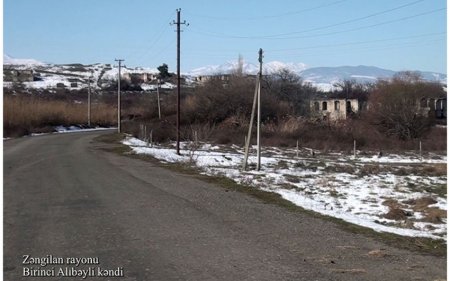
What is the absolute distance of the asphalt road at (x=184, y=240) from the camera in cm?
608

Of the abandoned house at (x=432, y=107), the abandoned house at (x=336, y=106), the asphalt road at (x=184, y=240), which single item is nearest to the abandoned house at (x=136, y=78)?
the abandoned house at (x=336, y=106)

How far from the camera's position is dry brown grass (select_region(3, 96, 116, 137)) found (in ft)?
183

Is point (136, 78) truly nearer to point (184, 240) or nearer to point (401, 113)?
point (401, 113)

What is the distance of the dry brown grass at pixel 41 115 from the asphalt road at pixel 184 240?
41041 millimetres

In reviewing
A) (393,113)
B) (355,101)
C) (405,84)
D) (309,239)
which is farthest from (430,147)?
(309,239)

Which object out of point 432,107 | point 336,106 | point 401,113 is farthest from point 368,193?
point 336,106

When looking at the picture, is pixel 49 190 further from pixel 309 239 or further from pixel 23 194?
pixel 309 239

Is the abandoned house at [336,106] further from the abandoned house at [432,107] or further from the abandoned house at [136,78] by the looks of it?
the abandoned house at [136,78]

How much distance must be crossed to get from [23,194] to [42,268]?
7.07 metres

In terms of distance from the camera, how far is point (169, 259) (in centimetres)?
654

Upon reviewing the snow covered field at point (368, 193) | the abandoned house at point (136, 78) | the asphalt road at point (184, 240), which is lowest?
the snow covered field at point (368, 193)

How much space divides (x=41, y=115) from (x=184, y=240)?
61981 mm

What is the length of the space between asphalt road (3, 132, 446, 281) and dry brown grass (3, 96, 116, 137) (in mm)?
41041

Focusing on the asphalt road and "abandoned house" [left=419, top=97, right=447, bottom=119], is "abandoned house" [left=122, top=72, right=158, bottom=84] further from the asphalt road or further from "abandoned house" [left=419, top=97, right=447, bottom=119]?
the asphalt road
